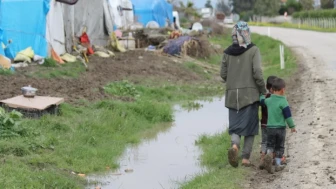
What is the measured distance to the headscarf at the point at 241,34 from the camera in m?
7.59

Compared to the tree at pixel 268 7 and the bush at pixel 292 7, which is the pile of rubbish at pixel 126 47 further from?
the bush at pixel 292 7

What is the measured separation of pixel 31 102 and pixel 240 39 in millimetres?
4772

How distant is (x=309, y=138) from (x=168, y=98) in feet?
24.0

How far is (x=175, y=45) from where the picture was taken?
24.1 metres

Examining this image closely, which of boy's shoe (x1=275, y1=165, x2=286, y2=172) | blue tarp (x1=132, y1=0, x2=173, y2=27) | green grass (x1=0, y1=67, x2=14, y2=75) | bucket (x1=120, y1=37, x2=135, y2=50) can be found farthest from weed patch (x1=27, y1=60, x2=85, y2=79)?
blue tarp (x1=132, y1=0, x2=173, y2=27)

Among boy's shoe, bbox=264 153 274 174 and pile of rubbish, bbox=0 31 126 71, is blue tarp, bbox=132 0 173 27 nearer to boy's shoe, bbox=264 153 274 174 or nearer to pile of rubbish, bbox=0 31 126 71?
pile of rubbish, bbox=0 31 126 71

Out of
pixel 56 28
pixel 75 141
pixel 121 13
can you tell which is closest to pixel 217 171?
pixel 75 141

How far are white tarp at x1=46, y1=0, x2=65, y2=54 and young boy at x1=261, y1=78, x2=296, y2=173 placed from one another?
11839mm

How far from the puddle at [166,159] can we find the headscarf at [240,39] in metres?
1.80

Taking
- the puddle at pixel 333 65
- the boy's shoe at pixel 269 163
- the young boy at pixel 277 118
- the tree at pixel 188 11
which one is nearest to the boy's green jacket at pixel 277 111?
the young boy at pixel 277 118

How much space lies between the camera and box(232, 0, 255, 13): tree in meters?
100

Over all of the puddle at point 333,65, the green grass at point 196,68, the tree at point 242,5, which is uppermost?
the puddle at point 333,65

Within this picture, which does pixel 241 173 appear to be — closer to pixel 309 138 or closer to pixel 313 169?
pixel 313 169

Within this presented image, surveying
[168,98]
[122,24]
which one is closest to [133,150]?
[168,98]
